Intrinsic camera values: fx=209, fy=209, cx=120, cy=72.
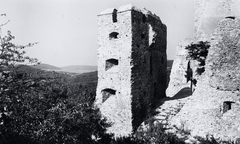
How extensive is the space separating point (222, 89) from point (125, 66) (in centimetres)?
654

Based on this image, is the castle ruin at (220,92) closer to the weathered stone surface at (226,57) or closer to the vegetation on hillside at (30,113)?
the weathered stone surface at (226,57)

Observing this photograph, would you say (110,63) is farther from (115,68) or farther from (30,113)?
(30,113)

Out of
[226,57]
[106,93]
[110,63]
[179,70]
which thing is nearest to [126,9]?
[110,63]

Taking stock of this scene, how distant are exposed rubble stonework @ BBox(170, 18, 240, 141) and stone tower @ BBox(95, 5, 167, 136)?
182 inches

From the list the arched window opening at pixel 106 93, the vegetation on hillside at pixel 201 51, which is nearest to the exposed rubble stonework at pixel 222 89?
the vegetation on hillside at pixel 201 51

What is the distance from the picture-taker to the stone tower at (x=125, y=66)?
1513 centimetres

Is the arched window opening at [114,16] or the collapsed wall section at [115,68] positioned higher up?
the arched window opening at [114,16]

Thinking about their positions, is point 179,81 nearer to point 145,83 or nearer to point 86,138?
point 145,83

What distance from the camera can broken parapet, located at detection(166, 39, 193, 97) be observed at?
22438 millimetres

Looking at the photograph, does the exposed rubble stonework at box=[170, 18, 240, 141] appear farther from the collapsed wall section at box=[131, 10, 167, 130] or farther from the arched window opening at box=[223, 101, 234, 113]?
the collapsed wall section at box=[131, 10, 167, 130]

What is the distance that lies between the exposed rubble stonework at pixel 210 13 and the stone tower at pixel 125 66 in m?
5.62

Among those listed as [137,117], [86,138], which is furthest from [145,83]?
[86,138]

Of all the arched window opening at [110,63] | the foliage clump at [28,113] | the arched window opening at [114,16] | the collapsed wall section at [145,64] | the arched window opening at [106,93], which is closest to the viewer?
the foliage clump at [28,113]

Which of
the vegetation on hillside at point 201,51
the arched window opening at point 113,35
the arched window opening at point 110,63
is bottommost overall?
the arched window opening at point 110,63
